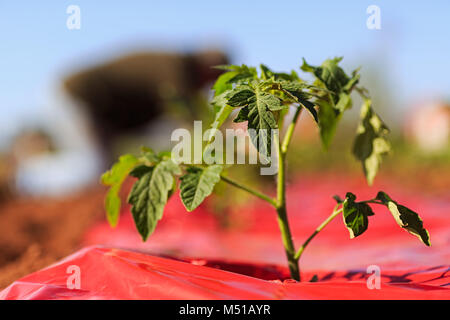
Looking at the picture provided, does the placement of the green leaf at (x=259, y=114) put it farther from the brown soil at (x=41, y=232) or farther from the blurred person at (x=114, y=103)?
the blurred person at (x=114, y=103)

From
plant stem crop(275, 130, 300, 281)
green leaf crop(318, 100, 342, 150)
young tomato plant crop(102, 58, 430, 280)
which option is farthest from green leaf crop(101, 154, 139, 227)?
green leaf crop(318, 100, 342, 150)

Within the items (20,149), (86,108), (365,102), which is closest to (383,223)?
(365,102)

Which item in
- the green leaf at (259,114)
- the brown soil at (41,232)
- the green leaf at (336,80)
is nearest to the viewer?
the green leaf at (259,114)

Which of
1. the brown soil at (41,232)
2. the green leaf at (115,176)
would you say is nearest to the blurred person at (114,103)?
the brown soil at (41,232)

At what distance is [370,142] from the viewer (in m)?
1.20

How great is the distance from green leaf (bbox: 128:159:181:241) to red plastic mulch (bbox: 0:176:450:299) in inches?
4.5

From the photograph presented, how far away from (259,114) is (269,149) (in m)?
0.08

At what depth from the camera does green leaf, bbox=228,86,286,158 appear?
0.85 meters

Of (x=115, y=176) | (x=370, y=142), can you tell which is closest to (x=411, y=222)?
(x=370, y=142)

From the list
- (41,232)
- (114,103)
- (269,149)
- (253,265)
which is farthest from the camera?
(114,103)

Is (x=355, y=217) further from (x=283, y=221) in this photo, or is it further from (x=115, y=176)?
(x=115, y=176)

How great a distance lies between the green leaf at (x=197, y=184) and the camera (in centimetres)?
94

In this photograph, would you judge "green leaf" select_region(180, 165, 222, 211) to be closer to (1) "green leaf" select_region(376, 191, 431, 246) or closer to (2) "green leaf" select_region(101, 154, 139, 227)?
(2) "green leaf" select_region(101, 154, 139, 227)
